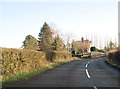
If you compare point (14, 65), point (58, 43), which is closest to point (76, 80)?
point (14, 65)

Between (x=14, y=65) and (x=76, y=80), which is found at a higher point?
(x=14, y=65)

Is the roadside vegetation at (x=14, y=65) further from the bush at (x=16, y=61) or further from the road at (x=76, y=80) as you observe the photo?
the road at (x=76, y=80)

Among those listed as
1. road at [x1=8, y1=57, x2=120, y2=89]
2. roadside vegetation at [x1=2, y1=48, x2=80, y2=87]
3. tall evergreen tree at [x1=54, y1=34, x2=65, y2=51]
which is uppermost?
tall evergreen tree at [x1=54, y1=34, x2=65, y2=51]

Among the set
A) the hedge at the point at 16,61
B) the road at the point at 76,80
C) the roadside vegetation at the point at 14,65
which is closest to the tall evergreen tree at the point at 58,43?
the hedge at the point at 16,61

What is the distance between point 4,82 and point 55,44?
146ft

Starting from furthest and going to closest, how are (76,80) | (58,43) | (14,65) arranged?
(58,43)
(14,65)
(76,80)

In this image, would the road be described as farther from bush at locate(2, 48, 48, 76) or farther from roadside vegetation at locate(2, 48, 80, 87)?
bush at locate(2, 48, 48, 76)

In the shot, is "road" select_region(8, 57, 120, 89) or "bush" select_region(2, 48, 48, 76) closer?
"road" select_region(8, 57, 120, 89)

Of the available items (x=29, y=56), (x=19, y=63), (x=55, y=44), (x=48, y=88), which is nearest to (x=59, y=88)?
(x=48, y=88)

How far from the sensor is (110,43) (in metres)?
98.7

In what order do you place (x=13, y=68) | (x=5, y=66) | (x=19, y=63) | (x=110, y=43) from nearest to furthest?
(x=5, y=66) → (x=13, y=68) → (x=19, y=63) → (x=110, y=43)

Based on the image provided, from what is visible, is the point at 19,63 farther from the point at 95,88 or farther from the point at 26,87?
the point at 95,88

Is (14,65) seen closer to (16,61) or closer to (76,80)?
(16,61)

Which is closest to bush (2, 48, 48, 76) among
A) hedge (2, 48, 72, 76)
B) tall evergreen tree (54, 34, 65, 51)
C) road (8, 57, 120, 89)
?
hedge (2, 48, 72, 76)
